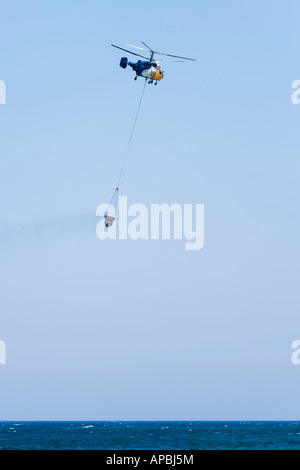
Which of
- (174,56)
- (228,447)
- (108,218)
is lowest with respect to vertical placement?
(228,447)
